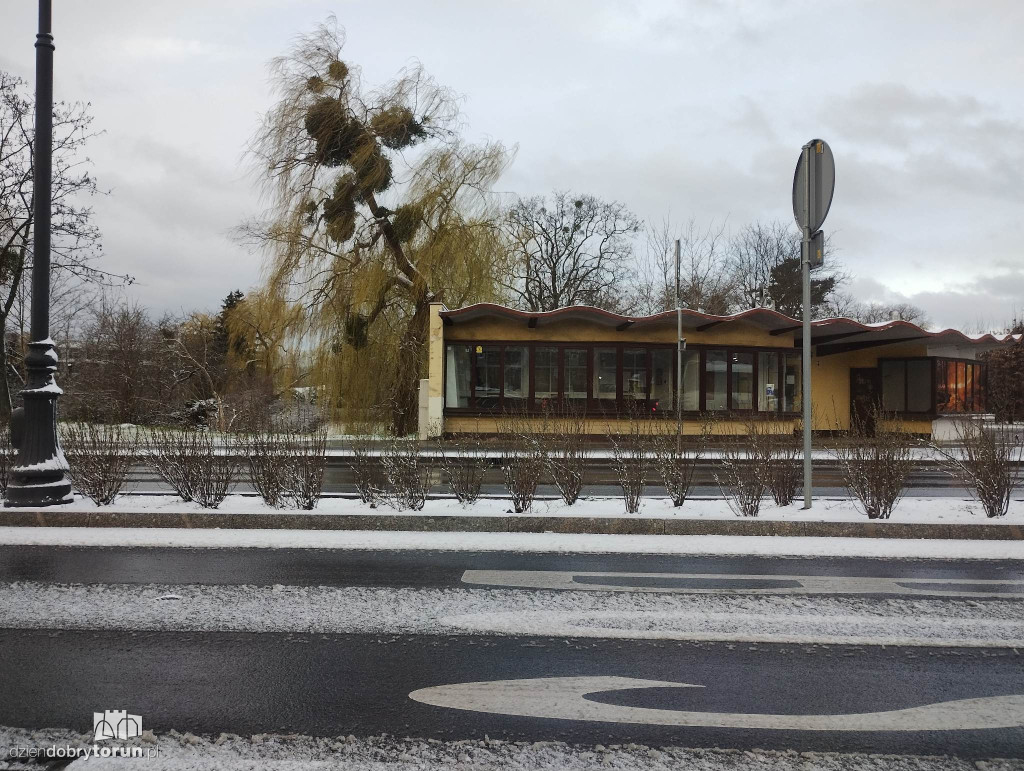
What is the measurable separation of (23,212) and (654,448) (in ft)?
78.6

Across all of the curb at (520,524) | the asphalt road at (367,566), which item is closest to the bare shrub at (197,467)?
the curb at (520,524)

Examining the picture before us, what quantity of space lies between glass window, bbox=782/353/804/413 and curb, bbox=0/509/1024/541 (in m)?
17.4

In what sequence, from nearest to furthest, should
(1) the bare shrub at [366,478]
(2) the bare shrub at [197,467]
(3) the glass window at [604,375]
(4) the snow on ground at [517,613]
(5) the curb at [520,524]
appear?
(4) the snow on ground at [517,613] < (5) the curb at [520,524] < (2) the bare shrub at [197,467] < (1) the bare shrub at [366,478] < (3) the glass window at [604,375]

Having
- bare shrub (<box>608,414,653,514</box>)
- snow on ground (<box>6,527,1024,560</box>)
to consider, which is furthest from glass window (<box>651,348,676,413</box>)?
snow on ground (<box>6,527,1024,560</box>)

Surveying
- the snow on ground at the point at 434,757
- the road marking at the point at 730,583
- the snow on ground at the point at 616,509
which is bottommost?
the snow on ground at the point at 434,757

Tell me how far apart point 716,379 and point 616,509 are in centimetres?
1627

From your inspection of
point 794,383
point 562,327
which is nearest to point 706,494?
point 562,327

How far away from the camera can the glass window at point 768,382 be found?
24266 mm

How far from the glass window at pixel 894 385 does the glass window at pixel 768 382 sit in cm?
454

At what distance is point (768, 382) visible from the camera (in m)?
24.4

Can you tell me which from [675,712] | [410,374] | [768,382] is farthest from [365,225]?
[675,712]

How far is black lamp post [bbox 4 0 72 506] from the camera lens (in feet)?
28.7

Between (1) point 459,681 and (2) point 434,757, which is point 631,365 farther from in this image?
(2) point 434,757

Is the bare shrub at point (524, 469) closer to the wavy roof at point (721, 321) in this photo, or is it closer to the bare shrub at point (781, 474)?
the bare shrub at point (781, 474)
